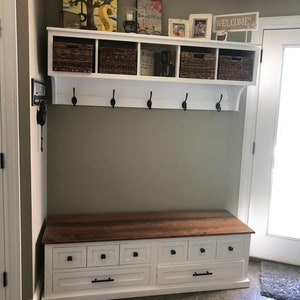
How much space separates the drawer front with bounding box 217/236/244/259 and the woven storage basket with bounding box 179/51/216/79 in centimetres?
124

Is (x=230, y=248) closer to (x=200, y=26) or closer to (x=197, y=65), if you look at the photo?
(x=197, y=65)

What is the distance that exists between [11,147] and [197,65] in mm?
1400

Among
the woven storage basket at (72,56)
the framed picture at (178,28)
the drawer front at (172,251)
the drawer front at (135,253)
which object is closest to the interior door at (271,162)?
the framed picture at (178,28)

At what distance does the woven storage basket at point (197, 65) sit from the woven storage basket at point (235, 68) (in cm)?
8

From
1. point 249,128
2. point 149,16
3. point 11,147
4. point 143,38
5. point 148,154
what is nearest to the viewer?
point 11,147

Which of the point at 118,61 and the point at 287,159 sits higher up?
the point at 118,61

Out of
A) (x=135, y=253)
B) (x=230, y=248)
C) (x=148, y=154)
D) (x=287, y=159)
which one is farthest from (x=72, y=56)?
(x=287, y=159)

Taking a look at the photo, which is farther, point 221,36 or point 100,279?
point 221,36

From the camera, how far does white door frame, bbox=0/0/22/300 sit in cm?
172

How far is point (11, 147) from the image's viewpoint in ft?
5.94

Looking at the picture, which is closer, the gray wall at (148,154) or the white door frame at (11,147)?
the white door frame at (11,147)

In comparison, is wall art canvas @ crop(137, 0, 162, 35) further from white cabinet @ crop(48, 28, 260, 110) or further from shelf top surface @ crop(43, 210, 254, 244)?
shelf top surface @ crop(43, 210, 254, 244)

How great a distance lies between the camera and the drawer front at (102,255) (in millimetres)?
2162

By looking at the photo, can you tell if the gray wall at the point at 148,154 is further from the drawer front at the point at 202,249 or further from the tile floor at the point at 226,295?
the tile floor at the point at 226,295
